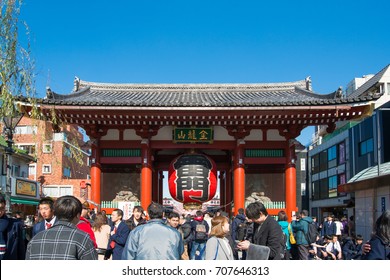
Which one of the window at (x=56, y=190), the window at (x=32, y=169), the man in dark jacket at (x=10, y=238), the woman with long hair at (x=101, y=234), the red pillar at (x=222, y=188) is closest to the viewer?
the man in dark jacket at (x=10, y=238)

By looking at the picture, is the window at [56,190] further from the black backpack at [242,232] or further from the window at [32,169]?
the black backpack at [242,232]

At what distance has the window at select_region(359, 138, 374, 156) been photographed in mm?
29600

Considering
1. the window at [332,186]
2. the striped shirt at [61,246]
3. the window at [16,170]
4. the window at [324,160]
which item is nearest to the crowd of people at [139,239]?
the striped shirt at [61,246]

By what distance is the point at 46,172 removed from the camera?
3809cm

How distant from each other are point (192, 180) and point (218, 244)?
31.0ft

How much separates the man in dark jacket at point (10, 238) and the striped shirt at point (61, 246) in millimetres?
1707

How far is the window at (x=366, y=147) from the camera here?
29.6m

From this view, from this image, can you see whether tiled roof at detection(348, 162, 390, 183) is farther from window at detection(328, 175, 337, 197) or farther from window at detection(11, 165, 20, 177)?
window at detection(328, 175, 337, 197)

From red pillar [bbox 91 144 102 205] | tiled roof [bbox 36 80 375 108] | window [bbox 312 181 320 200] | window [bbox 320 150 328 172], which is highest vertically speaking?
tiled roof [bbox 36 80 375 108]

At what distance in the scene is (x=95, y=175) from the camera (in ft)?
49.2

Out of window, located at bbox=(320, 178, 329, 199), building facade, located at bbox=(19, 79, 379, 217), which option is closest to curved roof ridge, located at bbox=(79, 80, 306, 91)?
building facade, located at bbox=(19, 79, 379, 217)

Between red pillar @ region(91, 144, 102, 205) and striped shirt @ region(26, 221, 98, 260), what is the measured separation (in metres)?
11.5
